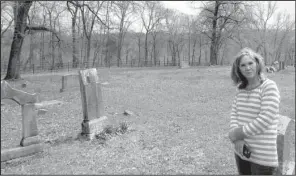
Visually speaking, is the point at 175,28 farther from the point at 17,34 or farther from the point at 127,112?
the point at 127,112

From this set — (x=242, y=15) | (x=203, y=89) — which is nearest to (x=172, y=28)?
(x=242, y=15)

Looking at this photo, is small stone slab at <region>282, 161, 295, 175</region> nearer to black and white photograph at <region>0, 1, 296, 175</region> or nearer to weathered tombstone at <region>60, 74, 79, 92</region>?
black and white photograph at <region>0, 1, 296, 175</region>

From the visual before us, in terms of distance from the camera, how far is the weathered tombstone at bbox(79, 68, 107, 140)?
7117 millimetres

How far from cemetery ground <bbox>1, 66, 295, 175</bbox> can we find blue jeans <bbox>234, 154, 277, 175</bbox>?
2125 mm

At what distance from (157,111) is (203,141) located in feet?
12.5

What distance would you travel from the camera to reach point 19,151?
17.8ft

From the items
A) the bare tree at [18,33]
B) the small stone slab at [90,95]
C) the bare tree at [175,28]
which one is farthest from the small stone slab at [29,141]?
the bare tree at [175,28]

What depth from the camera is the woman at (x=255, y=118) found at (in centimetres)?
275

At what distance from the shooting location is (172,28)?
179 feet

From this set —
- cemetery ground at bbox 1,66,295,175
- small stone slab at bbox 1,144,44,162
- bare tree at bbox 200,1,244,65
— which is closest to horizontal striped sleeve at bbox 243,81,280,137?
cemetery ground at bbox 1,66,295,175

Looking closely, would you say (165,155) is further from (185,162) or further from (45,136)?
(45,136)

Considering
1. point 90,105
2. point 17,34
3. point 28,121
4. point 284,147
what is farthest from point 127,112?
point 17,34

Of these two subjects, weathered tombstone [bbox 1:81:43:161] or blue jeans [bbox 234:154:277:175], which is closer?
blue jeans [bbox 234:154:277:175]

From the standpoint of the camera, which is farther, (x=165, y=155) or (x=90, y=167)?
(x=165, y=155)
